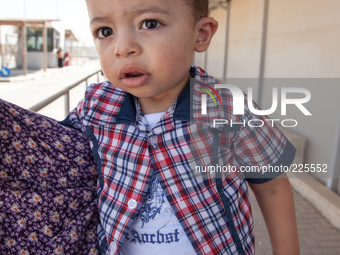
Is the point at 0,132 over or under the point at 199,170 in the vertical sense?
over

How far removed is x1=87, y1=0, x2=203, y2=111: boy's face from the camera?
0.92 meters

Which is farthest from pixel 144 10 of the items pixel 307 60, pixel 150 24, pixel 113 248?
pixel 307 60

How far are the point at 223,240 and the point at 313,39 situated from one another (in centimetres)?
294

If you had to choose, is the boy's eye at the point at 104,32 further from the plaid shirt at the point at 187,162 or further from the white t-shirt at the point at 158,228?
the white t-shirt at the point at 158,228

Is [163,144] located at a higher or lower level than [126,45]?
lower

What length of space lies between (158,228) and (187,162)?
0.69 feet

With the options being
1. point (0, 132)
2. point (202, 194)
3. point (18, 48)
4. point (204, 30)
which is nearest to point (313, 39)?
point (204, 30)

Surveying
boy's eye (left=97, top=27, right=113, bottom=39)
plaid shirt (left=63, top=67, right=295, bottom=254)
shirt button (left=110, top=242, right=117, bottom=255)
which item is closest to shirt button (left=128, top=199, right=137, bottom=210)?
plaid shirt (left=63, top=67, right=295, bottom=254)

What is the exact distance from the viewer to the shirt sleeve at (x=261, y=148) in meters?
1.07

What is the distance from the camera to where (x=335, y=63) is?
9.91 feet

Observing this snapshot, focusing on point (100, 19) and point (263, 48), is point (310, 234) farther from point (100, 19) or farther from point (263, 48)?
point (263, 48)

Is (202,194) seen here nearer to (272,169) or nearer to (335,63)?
(272,169)

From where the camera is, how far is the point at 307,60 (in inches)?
140

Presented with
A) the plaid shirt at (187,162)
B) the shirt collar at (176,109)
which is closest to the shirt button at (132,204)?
the plaid shirt at (187,162)
